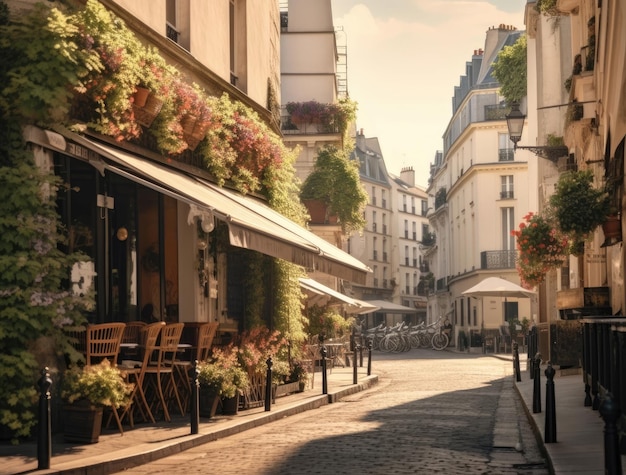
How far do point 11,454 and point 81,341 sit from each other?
2177 millimetres

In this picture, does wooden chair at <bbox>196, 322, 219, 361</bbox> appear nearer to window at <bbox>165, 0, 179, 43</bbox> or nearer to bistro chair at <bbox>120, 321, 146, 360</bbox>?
bistro chair at <bbox>120, 321, 146, 360</bbox>

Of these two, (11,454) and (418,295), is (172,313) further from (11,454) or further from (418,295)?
(418,295)

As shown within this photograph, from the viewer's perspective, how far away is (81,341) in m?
12.0

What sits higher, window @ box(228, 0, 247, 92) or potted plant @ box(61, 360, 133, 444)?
window @ box(228, 0, 247, 92)

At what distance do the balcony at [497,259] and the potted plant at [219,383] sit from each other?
47.5m

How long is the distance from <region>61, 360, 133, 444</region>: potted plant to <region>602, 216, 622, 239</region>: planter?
8430 mm

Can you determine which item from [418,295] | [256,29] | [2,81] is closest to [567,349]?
[256,29]

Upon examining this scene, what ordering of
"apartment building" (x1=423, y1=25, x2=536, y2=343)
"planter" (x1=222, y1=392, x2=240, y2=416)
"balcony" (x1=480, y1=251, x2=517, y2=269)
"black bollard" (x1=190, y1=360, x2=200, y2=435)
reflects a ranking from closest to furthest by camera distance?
"black bollard" (x1=190, y1=360, x2=200, y2=435) < "planter" (x1=222, y1=392, x2=240, y2=416) < "apartment building" (x1=423, y1=25, x2=536, y2=343) < "balcony" (x1=480, y1=251, x2=517, y2=269)

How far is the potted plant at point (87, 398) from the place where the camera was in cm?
1107

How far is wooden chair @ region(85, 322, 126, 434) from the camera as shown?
1183 cm

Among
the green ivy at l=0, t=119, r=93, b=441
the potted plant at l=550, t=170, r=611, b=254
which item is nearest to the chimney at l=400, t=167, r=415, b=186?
the potted plant at l=550, t=170, r=611, b=254

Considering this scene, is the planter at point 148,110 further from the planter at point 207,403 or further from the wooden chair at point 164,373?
the planter at point 207,403

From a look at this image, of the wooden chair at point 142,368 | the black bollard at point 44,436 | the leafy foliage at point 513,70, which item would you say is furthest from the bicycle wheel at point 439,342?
the black bollard at point 44,436

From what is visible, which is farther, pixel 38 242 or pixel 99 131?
pixel 99 131
